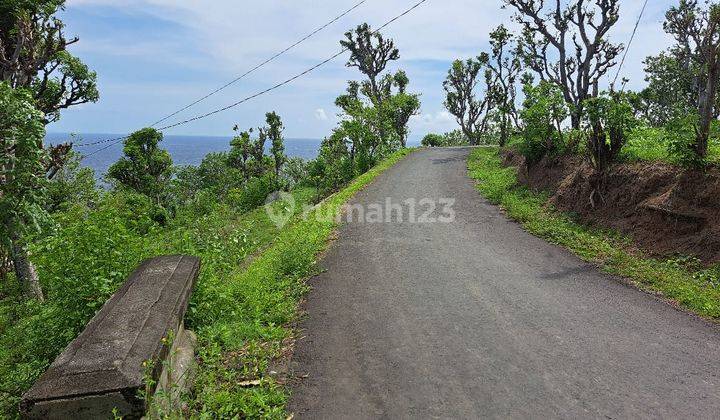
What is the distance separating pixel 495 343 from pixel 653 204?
543 centimetres

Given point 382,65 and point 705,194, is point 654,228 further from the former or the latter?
point 382,65

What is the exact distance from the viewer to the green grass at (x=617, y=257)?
6.46 m

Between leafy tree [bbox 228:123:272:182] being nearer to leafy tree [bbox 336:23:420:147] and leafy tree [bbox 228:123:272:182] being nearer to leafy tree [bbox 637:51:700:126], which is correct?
leafy tree [bbox 336:23:420:147]

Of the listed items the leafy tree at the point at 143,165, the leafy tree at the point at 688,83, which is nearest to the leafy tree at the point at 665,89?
the leafy tree at the point at 688,83

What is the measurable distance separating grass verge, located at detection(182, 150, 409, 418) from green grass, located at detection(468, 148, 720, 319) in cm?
526

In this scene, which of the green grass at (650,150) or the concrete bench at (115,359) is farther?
the green grass at (650,150)

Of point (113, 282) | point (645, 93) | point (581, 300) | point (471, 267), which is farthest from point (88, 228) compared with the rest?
point (645, 93)

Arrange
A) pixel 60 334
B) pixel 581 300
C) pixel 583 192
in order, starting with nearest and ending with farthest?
1. pixel 60 334
2. pixel 581 300
3. pixel 583 192

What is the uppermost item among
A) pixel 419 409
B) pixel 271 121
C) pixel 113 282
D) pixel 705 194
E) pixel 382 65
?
pixel 382 65

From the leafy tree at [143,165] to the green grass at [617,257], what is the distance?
77.1 feet

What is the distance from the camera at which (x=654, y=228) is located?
27.6 feet

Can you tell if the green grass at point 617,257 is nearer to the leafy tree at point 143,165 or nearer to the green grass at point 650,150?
the green grass at point 650,150

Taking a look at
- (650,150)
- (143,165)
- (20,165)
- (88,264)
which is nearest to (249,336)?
(88,264)

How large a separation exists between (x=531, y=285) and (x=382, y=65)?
97.3ft
